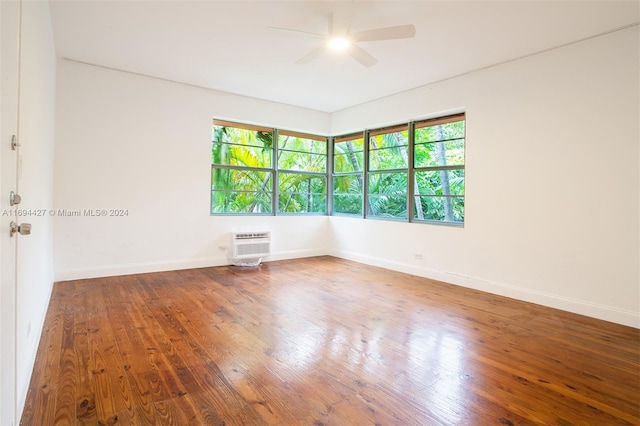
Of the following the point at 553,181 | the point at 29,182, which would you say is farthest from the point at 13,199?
the point at 553,181

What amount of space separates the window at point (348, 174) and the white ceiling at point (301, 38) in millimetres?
1615

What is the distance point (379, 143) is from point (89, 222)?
14.6 ft

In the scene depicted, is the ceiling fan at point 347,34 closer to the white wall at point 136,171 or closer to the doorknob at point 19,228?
the doorknob at point 19,228

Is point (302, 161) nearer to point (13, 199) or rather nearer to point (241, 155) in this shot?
point (241, 155)

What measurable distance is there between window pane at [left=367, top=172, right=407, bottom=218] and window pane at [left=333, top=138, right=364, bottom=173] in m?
0.46

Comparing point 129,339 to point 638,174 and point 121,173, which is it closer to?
point 121,173

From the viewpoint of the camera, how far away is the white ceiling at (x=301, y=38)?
2959 mm

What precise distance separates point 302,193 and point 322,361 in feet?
14.4

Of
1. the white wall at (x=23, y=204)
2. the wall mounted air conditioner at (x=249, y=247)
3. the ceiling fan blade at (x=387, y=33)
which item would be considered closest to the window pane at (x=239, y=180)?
the wall mounted air conditioner at (x=249, y=247)

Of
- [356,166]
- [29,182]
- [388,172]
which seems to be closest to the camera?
[29,182]

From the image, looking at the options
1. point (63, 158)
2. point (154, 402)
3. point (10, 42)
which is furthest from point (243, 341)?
point (63, 158)

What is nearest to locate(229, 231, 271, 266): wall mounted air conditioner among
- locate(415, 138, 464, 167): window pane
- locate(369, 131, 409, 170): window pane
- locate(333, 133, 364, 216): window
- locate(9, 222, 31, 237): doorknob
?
locate(333, 133, 364, 216): window

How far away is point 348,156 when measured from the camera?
257 inches

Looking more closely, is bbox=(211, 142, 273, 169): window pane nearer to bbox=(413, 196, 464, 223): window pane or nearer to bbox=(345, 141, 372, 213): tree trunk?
bbox=(345, 141, 372, 213): tree trunk
